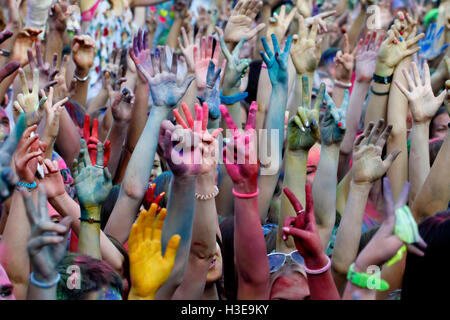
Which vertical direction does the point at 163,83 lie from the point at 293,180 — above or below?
above

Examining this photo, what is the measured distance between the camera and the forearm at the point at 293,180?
8.79ft

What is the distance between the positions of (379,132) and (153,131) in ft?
3.37

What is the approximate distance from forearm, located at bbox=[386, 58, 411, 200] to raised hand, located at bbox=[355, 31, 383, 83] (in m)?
0.22

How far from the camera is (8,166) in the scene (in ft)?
5.41

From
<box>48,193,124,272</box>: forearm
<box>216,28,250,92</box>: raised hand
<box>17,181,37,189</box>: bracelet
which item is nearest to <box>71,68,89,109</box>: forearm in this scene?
<box>216,28,250,92</box>: raised hand

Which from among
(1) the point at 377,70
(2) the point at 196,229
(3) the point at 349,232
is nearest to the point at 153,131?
(2) the point at 196,229

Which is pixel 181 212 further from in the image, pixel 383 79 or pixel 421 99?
pixel 383 79

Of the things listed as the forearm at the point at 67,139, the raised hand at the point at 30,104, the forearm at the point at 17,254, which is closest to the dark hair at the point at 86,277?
the forearm at the point at 17,254

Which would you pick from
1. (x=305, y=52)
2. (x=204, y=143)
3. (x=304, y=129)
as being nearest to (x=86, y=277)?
(x=204, y=143)

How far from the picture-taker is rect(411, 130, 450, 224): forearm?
269cm

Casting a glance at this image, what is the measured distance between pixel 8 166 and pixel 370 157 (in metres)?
1.55

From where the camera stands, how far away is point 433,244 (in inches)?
72.4

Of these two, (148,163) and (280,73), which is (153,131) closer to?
(148,163)

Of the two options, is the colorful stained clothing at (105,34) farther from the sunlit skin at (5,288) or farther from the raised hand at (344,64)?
the sunlit skin at (5,288)
